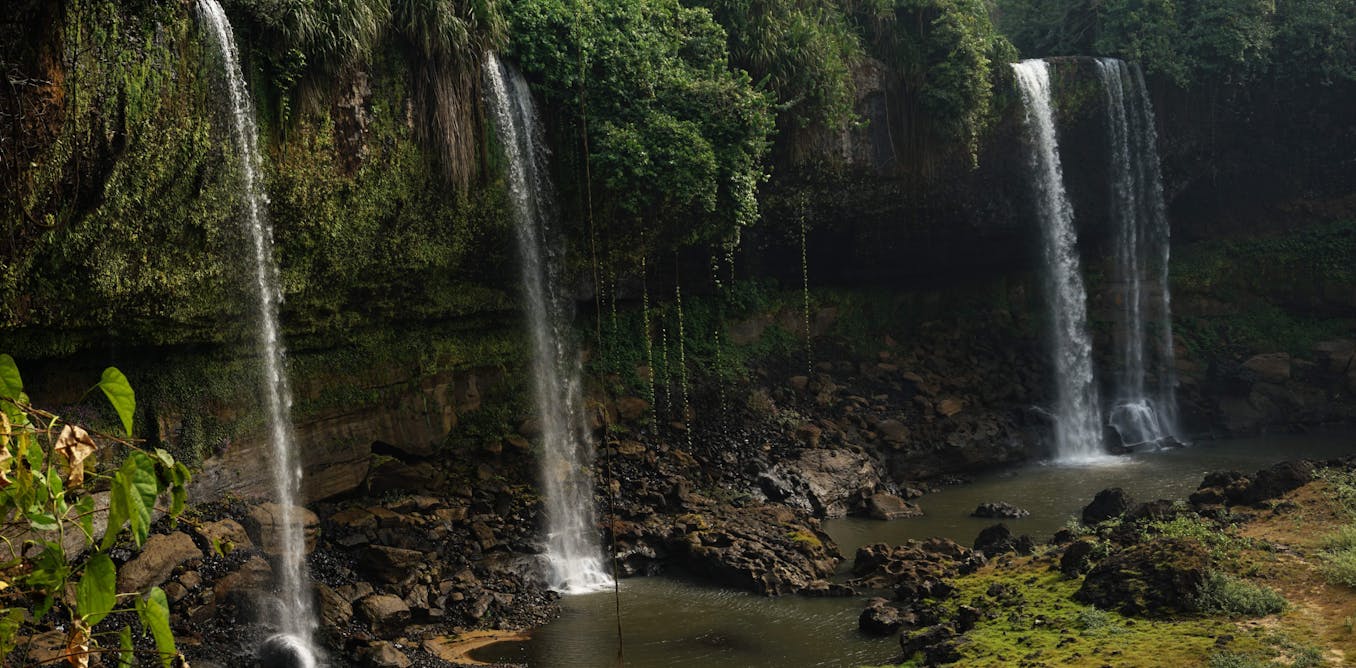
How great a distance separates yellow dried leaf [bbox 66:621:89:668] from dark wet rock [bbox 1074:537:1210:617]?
10.00 metres

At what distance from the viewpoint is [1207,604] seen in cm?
1099

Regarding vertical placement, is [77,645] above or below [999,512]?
above

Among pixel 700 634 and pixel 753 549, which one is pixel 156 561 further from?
pixel 753 549

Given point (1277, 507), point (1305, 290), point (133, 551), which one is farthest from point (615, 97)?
point (1305, 290)

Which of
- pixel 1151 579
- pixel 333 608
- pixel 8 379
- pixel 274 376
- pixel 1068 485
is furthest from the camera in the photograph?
pixel 1068 485

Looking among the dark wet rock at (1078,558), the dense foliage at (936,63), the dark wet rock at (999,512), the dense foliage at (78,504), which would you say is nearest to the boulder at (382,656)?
the dark wet rock at (1078,558)

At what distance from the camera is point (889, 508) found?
19.1 metres

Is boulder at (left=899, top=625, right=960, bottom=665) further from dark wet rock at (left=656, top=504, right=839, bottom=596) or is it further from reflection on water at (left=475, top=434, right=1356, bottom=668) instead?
dark wet rock at (left=656, top=504, right=839, bottom=596)

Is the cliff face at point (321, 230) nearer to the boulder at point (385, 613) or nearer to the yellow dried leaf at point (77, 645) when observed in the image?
the boulder at point (385, 613)

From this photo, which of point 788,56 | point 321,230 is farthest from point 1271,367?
point 321,230

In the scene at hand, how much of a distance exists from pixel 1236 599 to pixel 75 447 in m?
10.4

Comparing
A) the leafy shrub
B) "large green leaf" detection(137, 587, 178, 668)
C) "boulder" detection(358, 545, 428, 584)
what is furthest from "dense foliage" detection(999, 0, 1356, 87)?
"large green leaf" detection(137, 587, 178, 668)

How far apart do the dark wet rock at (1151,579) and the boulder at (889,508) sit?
6635 mm

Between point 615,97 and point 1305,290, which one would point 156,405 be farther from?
point 1305,290
